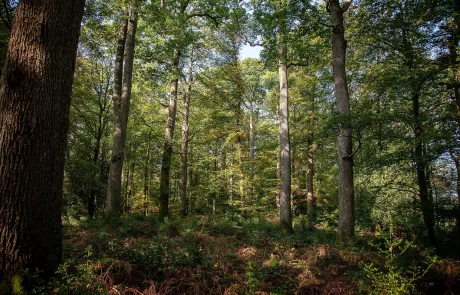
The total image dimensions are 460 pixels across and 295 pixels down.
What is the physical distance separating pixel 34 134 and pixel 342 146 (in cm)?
670

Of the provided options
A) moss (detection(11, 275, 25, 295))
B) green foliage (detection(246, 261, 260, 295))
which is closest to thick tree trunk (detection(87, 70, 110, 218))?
moss (detection(11, 275, 25, 295))

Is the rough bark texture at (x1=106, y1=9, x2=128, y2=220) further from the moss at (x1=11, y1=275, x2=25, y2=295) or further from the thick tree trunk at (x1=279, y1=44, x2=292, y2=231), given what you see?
the thick tree trunk at (x1=279, y1=44, x2=292, y2=231)

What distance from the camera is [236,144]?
51.1 ft

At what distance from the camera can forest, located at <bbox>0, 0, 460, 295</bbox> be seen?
8.92ft

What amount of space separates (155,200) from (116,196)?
13374 millimetres

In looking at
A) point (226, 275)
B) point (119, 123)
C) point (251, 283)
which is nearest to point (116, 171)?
point (119, 123)

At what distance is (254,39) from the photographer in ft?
32.9

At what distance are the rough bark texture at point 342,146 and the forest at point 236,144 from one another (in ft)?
0.12

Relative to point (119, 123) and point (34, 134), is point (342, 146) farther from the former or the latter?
point (119, 123)

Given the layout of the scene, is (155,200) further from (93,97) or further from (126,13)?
(126,13)

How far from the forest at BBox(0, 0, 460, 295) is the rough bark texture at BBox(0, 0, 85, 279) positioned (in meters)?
0.01

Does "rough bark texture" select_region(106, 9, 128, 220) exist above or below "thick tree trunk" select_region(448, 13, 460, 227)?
below

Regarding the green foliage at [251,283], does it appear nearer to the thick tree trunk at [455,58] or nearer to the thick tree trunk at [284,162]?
Answer: the thick tree trunk at [455,58]

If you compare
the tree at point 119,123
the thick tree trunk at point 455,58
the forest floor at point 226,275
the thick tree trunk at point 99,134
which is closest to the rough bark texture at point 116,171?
the tree at point 119,123
